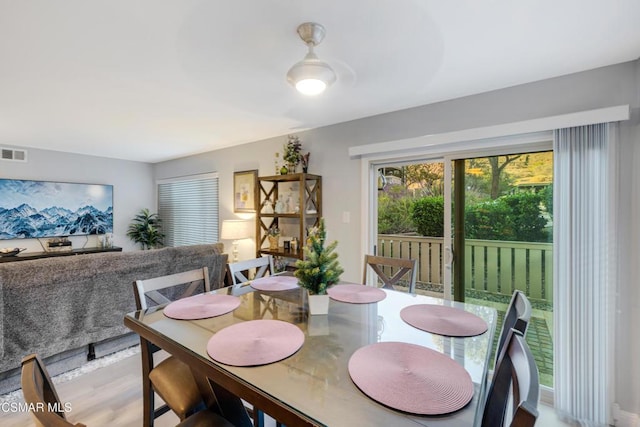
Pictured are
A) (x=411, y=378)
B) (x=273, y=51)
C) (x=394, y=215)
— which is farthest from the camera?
(x=394, y=215)

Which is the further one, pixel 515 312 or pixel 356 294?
pixel 356 294

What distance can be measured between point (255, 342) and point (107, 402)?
1728 millimetres

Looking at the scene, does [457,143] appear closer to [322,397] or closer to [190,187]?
[322,397]

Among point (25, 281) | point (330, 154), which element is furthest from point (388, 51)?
point (25, 281)

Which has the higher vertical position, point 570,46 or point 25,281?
point 570,46

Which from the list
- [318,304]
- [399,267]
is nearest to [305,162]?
[399,267]

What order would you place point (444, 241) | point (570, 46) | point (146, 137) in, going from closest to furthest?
point (570, 46) < point (444, 241) < point (146, 137)

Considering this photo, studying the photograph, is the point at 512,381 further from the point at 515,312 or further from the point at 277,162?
the point at 277,162

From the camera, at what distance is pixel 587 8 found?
4.50ft

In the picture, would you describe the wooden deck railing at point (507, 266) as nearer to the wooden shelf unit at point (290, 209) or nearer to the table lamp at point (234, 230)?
the wooden shelf unit at point (290, 209)

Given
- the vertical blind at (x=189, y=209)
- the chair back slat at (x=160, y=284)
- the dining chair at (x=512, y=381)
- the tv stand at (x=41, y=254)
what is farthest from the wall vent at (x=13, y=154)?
the dining chair at (x=512, y=381)

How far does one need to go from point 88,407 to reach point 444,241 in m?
3.01

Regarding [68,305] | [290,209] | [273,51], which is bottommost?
[68,305]

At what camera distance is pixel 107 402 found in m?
2.06
